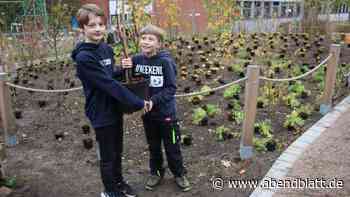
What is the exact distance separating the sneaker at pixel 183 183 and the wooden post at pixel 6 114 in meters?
2.40

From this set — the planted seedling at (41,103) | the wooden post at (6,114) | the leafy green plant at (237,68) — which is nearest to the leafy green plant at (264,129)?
the leafy green plant at (237,68)

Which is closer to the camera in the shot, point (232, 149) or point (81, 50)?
point (81, 50)

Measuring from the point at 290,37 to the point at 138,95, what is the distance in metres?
8.41

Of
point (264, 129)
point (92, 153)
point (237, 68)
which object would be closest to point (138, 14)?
point (237, 68)

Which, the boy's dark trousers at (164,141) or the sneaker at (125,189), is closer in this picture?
the boy's dark trousers at (164,141)

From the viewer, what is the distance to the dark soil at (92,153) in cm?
361

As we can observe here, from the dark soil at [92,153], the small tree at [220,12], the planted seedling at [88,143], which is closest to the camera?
the dark soil at [92,153]

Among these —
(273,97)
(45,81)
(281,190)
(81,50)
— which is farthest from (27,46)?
(281,190)

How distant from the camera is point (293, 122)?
4883 millimetres

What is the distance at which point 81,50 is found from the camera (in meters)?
2.73

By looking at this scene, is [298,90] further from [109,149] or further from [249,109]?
[109,149]

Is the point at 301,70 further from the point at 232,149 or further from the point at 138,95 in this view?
the point at 138,95

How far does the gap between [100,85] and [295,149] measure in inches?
103

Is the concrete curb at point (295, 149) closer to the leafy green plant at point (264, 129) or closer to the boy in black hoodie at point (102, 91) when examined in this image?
the leafy green plant at point (264, 129)
